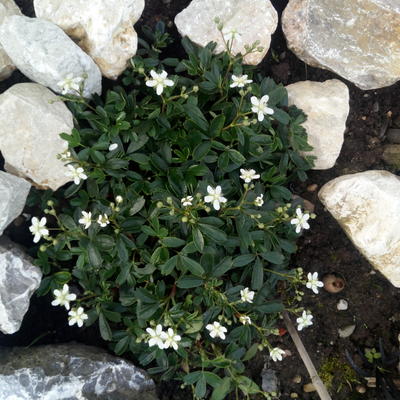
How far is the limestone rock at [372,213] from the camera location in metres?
3.80

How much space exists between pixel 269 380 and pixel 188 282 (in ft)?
4.61

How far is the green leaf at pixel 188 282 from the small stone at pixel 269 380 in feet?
4.25

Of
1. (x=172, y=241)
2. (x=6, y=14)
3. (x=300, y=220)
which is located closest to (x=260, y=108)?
(x=300, y=220)

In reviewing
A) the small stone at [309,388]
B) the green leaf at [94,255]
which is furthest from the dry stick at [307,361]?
the green leaf at [94,255]


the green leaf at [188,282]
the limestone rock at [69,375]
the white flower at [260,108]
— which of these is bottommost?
the limestone rock at [69,375]

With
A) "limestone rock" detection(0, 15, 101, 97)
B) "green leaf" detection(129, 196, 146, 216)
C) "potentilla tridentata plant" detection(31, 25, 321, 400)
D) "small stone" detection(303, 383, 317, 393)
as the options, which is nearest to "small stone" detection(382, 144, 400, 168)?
"potentilla tridentata plant" detection(31, 25, 321, 400)

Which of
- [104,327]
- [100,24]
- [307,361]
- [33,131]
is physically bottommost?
[307,361]

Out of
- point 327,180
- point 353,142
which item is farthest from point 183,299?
point 353,142

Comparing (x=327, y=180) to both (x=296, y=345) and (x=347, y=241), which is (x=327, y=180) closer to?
(x=347, y=241)

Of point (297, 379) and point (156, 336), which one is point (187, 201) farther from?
point (297, 379)

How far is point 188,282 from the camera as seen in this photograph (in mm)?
3340

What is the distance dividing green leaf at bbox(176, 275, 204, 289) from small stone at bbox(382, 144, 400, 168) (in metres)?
2.05

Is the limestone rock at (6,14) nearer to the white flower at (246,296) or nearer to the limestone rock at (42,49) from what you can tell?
the limestone rock at (42,49)

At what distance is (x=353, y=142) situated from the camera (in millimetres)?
4383
